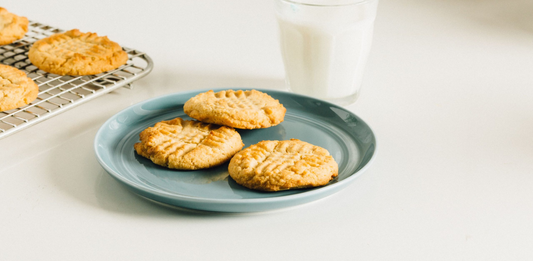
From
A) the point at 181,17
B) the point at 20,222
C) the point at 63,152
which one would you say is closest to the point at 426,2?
the point at 181,17

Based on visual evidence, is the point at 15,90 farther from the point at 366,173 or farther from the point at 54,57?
the point at 366,173

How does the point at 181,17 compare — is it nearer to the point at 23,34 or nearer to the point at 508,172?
the point at 23,34


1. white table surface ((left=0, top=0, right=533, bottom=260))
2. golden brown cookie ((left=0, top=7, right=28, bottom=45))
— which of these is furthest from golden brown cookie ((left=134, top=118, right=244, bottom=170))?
golden brown cookie ((left=0, top=7, right=28, bottom=45))

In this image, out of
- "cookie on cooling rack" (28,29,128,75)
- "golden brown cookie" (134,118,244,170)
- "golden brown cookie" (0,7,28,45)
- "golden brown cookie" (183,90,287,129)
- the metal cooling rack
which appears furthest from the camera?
"golden brown cookie" (0,7,28,45)


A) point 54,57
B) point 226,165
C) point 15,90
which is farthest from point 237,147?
point 54,57

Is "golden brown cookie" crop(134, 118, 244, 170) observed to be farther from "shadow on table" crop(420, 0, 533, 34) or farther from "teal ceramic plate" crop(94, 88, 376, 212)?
"shadow on table" crop(420, 0, 533, 34)
